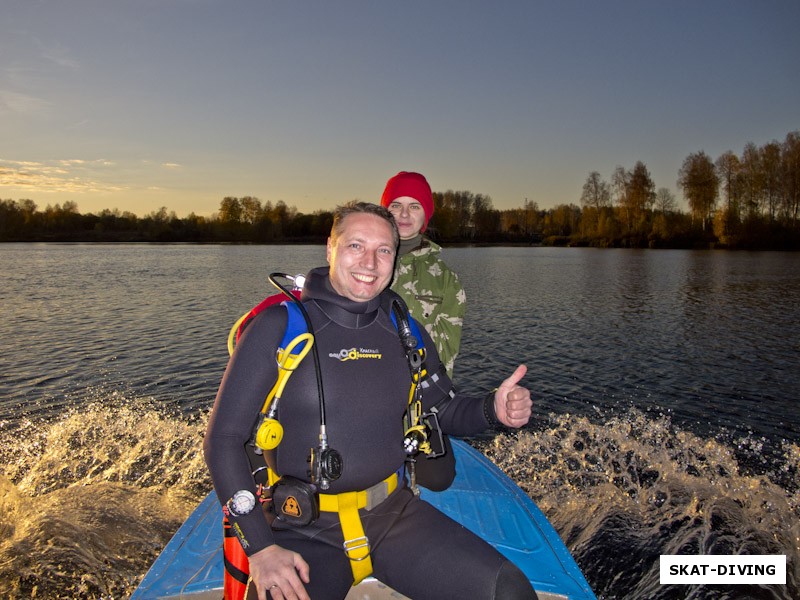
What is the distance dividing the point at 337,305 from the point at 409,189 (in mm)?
2574

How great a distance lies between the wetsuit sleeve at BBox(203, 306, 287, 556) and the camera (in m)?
2.56

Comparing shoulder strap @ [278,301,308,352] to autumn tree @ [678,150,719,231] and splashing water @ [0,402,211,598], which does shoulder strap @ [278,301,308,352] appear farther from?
autumn tree @ [678,150,719,231]

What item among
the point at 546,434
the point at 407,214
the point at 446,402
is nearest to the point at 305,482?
the point at 446,402

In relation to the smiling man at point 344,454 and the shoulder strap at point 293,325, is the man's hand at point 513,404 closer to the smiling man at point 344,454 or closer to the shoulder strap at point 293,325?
the smiling man at point 344,454

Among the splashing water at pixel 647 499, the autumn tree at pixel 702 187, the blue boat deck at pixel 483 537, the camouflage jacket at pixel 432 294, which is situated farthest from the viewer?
the autumn tree at pixel 702 187

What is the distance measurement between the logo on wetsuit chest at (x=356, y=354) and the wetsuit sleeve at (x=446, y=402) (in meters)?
0.48

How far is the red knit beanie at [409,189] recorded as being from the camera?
17.4ft

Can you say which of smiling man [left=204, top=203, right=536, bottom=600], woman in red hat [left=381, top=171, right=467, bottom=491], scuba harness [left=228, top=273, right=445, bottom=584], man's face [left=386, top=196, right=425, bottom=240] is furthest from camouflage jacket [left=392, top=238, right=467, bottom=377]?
scuba harness [left=228, top=273, right=445, bottom=584]

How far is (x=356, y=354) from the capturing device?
2953 millimetres

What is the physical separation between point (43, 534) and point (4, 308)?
22669 mm

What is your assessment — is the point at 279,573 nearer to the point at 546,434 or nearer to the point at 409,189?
the point at 409,189

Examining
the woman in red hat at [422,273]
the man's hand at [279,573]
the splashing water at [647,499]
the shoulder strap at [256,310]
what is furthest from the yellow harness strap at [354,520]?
the splashing water at [647,499]

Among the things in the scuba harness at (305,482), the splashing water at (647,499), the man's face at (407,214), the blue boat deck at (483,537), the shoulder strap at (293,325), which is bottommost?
the splashing water at (647,499)

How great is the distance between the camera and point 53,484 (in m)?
8.01
